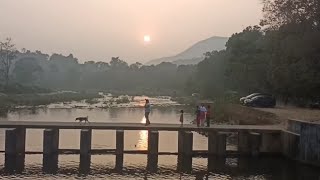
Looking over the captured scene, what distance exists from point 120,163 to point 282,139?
11834 mm

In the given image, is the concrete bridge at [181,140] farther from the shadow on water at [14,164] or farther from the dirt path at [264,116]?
the dirt path at [264,116]

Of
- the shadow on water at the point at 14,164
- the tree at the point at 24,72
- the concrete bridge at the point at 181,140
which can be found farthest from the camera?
the tree at the point at 24,72

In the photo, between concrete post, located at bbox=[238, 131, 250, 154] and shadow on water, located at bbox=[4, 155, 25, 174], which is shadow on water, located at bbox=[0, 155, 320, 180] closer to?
shadow on water, located at bbox=[4, 155, 25, 174]

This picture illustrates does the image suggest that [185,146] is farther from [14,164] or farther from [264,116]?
[264,116]

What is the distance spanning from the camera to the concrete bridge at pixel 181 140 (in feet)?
110

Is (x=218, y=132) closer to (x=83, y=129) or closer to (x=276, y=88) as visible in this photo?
(x=83, y=129)

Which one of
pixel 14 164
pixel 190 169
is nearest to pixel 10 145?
pixel 14 164

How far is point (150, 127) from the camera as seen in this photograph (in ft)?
114

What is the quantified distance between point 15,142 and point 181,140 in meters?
11.5

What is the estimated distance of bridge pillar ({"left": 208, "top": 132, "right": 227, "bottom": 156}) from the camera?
114 ft

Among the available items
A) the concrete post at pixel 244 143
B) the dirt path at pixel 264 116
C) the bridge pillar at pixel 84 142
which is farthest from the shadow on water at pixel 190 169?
the dirt path at pixel 264 116

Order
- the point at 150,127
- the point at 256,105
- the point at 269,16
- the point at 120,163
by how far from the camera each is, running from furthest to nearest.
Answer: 1. the point at 256,105
2. the point at 269,16
3. the point at 150,127
4. the point at 120,163

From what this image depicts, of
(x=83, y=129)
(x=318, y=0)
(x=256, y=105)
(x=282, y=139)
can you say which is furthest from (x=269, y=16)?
(x=83, y=129)

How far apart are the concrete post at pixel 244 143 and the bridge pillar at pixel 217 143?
1.61 metres
